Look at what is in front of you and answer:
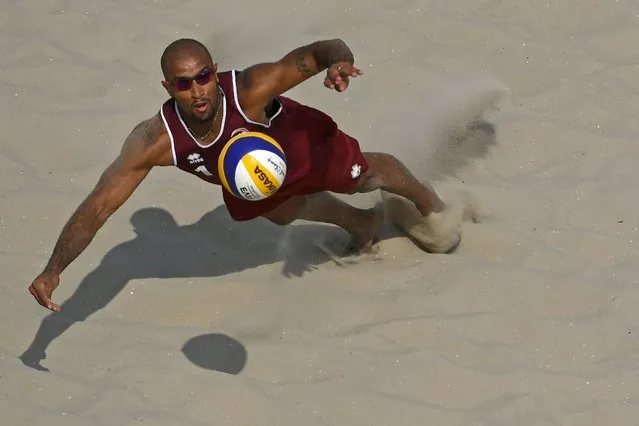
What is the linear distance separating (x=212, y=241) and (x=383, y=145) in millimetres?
1240

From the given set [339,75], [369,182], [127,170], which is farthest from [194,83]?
[369,182]

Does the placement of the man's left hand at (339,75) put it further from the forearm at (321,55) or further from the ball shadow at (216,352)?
the ball shadow at (216,352)

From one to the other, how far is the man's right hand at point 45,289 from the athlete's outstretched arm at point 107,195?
8cm

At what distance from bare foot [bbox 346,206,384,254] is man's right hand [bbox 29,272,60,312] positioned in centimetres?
169

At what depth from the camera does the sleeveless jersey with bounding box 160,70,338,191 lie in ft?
14.4

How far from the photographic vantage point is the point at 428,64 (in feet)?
21.8

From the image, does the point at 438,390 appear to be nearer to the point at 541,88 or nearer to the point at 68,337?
the point at 68,337

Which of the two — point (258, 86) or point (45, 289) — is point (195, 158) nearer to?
point (258, 86)

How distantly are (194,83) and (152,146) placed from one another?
375 mm

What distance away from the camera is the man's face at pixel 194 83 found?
4219 mm

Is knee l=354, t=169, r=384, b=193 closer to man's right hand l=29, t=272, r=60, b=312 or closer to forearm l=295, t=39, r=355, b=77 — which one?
forearm l=295, t=39, r=355, b=77

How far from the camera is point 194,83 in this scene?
423 cm

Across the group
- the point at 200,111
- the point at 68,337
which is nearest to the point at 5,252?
the point at 68,337

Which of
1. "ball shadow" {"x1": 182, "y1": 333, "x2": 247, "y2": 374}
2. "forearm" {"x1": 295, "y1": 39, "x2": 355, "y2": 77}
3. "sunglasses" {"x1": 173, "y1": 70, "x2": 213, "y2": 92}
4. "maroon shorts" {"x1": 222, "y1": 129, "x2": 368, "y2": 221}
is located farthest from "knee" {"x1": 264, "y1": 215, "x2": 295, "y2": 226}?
"sunglasses" {"x1": 173, "y1": 70, "x2": 213, "y2": 92}
